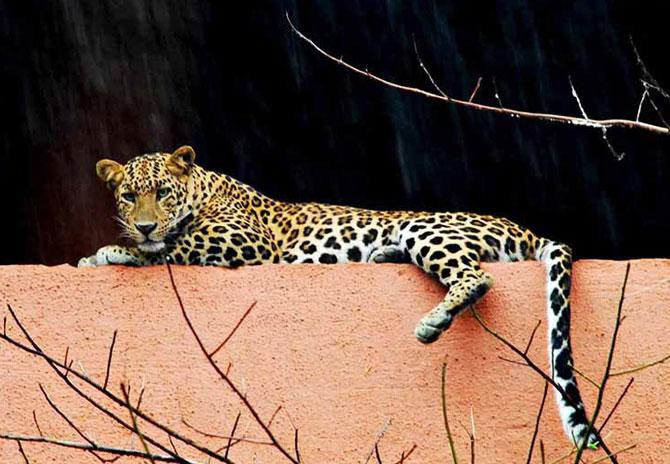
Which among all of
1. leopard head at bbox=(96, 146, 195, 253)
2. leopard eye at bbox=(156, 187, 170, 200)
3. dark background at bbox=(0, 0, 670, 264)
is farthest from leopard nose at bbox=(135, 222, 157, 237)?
dark background at bbox=(0, 0, 670, 264)

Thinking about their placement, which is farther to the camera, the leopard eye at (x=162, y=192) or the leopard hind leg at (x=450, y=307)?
the leopard eye at (x=162, y=192)

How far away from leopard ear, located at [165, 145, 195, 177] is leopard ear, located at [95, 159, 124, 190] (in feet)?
0.89

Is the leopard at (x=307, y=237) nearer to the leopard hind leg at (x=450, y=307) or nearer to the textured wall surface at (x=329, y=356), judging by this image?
the leopard hind leg at (x=450, y=307)

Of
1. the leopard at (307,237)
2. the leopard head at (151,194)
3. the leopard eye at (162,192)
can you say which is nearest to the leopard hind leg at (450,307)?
the leopard at (307,237)

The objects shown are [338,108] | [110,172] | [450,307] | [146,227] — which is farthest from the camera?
[338,108]

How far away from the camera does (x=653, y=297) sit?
666 centimetres

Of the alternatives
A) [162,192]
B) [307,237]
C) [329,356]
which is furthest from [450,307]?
[162,192]

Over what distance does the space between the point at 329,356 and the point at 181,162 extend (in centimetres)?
191

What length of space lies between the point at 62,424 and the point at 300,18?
4.47m

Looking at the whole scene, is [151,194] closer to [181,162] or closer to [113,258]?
[181,162]

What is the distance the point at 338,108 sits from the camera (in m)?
10.2

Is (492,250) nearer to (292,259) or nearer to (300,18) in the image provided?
(292,259)

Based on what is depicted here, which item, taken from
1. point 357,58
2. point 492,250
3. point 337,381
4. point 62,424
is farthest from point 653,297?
point 357,58

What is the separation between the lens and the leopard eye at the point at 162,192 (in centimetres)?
770
